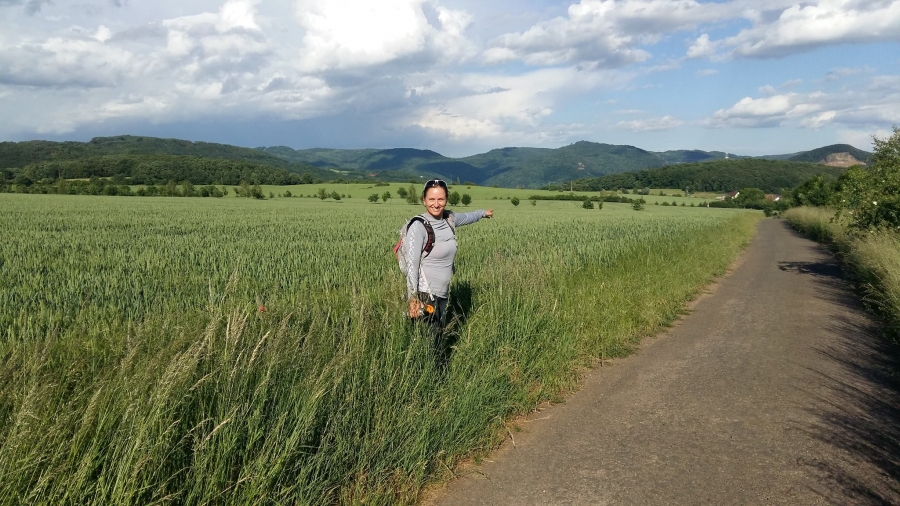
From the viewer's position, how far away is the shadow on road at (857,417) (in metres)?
3.73

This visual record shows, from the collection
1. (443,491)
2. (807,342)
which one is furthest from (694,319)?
(443,491)

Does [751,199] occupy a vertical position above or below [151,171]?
below

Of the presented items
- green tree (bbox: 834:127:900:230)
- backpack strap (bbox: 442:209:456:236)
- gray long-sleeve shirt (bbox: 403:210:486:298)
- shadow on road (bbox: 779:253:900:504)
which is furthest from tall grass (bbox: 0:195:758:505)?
green tree (bbox: 834:127:900:230)

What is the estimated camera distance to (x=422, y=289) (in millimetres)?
4965

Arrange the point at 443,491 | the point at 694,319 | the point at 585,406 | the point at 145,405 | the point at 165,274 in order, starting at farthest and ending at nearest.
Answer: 1. the point at 165,274
2. the point at 694,319
3. the point at 585,406
4. the point at 443,491
5. the point at 145,405

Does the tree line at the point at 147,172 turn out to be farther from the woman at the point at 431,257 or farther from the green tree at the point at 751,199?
the woman at the point at 431,257

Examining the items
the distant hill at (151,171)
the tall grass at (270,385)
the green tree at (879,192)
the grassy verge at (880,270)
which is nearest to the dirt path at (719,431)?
the tall grass at (270,385)

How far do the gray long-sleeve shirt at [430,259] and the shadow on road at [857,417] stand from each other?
3.10 m

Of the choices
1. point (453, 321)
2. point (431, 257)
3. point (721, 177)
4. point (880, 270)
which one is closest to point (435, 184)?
point (431, 257)

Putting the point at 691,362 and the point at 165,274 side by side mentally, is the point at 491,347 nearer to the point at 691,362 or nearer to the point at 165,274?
the point at 691,362

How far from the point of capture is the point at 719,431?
15.4 feet

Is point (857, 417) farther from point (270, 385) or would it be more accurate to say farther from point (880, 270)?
point (880, 270)

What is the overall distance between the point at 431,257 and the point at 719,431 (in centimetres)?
284

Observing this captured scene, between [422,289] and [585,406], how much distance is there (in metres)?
1.92
